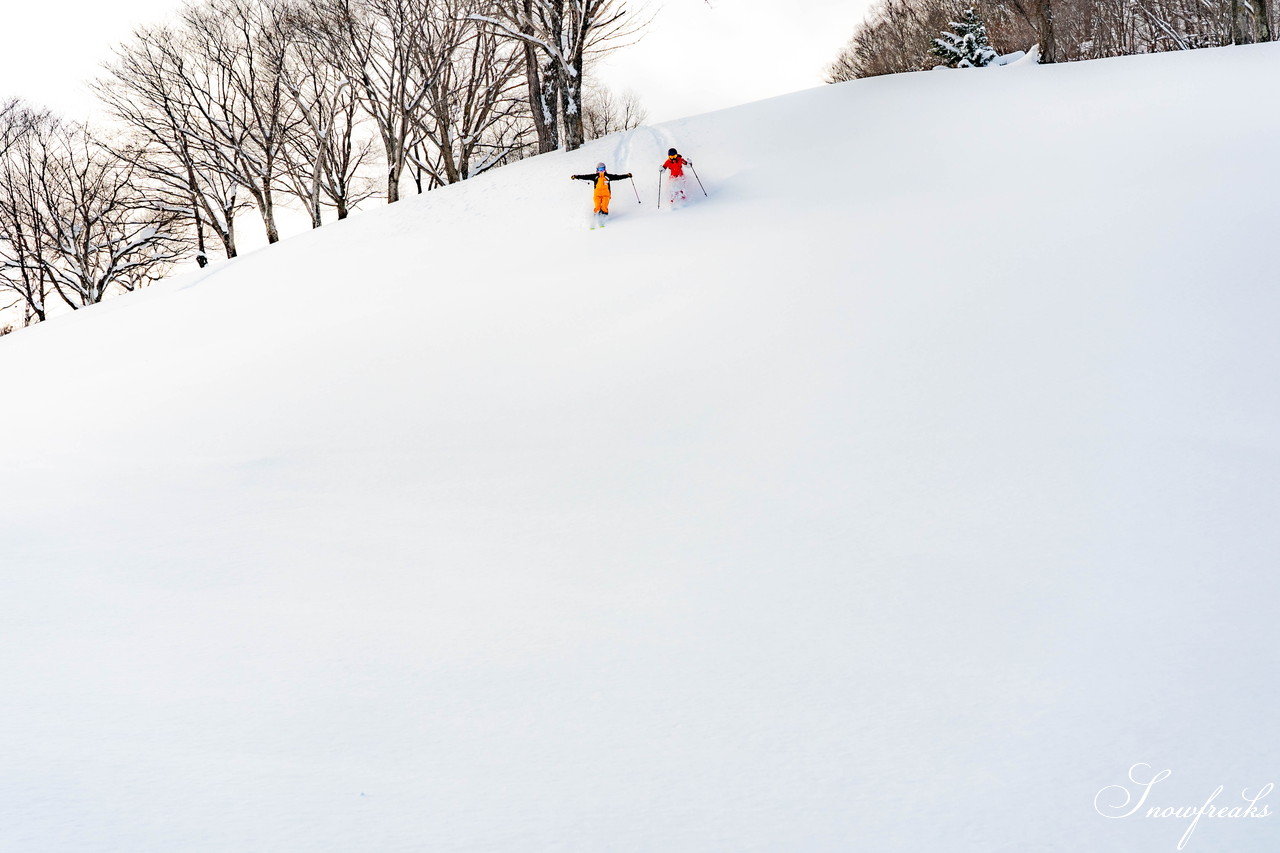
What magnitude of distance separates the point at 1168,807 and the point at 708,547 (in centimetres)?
245

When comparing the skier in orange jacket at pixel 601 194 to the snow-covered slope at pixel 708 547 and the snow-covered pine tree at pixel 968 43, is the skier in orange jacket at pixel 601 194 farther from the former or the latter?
the snow-covered pine tree at pixel 968 43

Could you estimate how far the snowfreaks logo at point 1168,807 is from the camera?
2.41m

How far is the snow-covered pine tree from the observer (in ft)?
83.7

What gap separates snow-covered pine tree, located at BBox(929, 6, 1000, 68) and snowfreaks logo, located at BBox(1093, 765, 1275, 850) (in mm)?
28706

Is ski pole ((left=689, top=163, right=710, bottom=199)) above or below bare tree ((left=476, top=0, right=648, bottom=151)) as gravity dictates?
below

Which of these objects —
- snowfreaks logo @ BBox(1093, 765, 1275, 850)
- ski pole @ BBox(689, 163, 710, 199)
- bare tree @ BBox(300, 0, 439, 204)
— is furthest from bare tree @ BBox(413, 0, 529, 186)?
snowfreaks logo @ BBox(1093, 765, 1275, 850)

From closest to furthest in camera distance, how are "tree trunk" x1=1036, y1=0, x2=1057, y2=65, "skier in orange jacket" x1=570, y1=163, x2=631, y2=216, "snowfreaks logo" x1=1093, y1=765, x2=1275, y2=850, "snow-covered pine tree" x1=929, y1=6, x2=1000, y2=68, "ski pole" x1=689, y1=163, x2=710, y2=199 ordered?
"snowfreaks logo" x1=1093, y1=765, x2=1275, y2=850, "skier in orange jacket" x1=570, y1=163, x2=631, y2=216, "ski pole" x1=689, y1=163, x2=710, y2=199, "tree trunk" x1=1036, y1=0, x2=1057, y2=65, "snow-covered pine tree" x1=929, y1=6, x2=1000, y2=68

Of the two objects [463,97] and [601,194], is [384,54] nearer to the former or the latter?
[463,97]

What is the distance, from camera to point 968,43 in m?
25.7

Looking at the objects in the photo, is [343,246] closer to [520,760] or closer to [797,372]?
[797,372]

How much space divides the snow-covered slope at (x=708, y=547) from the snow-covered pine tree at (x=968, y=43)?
1837cm

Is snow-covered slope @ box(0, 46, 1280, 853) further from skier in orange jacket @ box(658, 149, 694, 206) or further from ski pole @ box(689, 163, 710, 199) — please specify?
skier in orange jacket @ box(658, 149, 694, 206)

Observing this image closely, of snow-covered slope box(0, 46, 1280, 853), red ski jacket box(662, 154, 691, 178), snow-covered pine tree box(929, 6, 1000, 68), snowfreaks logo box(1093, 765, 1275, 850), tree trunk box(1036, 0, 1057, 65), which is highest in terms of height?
snow-covered pine tree box(929, 6, 1000, 68)

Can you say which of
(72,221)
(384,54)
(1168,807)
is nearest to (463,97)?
(384,54)
